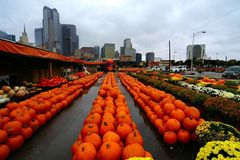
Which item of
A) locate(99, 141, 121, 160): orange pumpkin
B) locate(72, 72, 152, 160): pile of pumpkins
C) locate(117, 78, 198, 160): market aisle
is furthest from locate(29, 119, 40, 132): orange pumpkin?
locate(117, 78, 198, 160): market aisle

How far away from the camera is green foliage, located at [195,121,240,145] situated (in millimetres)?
3048

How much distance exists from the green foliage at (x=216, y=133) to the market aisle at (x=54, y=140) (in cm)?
250

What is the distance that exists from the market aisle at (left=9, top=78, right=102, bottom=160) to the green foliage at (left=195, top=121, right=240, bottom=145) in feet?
8.20

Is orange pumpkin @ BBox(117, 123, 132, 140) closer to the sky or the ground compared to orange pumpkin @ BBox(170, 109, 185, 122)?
closer to the ground

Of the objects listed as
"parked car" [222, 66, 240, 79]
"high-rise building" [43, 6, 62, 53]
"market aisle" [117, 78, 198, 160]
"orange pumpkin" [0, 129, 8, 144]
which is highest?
"high-rise building" [43, 6, 62, 53]

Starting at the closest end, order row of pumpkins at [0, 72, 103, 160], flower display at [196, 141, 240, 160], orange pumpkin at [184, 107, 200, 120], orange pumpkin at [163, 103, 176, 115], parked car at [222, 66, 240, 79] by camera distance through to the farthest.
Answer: flower display at [196, 141, 240, 160]
row of pumpkins at [0, 72, 103, 160]
orange pumpkin at [184, 107, 200, 120]
orange pumpkin at [163, 103, 176, 115]
parked car at [222, 66, 240, 79]

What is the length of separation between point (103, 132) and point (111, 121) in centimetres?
42

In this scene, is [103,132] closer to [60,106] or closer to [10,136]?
[10,136]

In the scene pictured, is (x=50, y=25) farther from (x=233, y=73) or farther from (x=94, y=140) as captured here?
(x=94, y=140)

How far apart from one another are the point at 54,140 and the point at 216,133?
337cm

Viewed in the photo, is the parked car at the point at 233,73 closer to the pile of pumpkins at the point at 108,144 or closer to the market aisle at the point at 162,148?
the market aisle at the point at 162,148

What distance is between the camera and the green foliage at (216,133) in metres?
3.05

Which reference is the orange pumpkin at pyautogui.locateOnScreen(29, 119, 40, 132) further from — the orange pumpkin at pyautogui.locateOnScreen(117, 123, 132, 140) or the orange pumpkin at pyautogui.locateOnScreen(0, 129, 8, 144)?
the orange pumpkin at pyautogui.locateOnScreen(117, 123, 132, 140)

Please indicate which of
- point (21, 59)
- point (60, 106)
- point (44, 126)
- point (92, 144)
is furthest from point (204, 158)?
point (21, 59)
